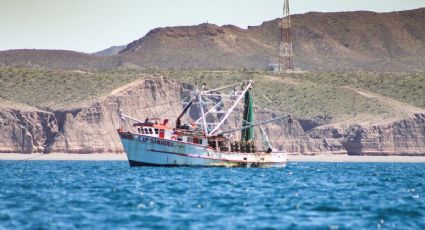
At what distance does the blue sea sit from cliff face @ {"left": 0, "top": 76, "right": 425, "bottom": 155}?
77.0 m

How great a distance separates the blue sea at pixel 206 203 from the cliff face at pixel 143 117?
76969 mm

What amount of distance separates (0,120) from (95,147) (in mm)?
16086

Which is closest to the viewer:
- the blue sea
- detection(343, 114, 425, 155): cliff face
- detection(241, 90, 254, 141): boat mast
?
the blue sea

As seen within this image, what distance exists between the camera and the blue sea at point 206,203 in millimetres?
57094

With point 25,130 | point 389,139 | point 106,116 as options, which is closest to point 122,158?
point 106,116

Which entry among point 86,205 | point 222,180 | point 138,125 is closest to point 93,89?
point 138,125

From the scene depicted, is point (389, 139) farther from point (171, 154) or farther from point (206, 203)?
point (206, 203)

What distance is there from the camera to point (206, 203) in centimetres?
6844

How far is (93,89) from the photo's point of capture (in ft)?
652

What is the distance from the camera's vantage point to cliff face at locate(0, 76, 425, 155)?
178 m

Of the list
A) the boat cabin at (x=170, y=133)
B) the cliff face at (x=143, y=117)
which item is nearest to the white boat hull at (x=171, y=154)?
the boat cabin at (x=170, y=133)

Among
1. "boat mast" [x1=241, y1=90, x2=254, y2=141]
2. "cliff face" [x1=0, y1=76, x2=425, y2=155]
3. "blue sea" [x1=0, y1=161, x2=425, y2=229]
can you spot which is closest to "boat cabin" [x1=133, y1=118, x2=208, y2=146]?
"boat mast" [x1=241, y1=90, x2=254, y2=141]

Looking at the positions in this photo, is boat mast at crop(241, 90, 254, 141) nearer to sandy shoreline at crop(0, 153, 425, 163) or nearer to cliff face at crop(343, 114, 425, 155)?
sandy shoreline at crop(0, 153, 425, 163)

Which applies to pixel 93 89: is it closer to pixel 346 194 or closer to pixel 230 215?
pixel 346 194
